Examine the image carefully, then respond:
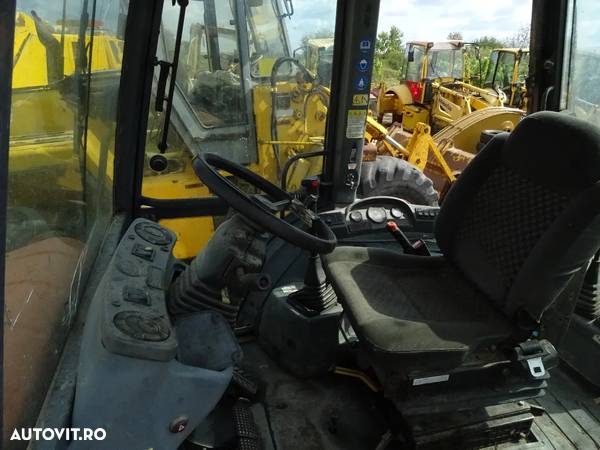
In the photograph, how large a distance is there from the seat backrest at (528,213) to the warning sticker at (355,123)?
0.71 meters

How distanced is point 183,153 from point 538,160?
1.81m

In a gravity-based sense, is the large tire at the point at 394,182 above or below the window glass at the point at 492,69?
below

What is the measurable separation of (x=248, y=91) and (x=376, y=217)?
1.06 m

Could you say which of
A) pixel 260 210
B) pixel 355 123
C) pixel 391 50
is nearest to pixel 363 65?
pixel 355 123

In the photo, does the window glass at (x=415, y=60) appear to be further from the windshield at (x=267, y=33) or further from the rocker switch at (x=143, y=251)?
the rocker switch at (x=143, y=251)

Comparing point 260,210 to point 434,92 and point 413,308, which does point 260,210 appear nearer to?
point 413,308

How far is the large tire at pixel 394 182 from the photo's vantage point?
3582 mm

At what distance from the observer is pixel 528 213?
5.53 ft

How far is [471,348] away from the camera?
1.50m

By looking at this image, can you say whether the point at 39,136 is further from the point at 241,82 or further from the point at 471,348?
the point at 241,82

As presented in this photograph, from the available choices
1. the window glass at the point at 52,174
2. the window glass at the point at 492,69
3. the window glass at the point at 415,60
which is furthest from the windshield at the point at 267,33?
the window glass at the point at 492,69


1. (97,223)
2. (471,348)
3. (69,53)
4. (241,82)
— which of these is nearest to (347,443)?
→ (471,348)

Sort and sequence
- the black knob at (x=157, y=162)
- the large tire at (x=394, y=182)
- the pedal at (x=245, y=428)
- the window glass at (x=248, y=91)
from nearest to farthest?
1. the pedal at (x=245, y=428)
2. the black knob at (x=157, y=162)
3. the window glass at (x=248, y=91)
4. the large tire at (x=394, y=182)

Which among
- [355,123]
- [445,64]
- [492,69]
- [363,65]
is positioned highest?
[492,69]
